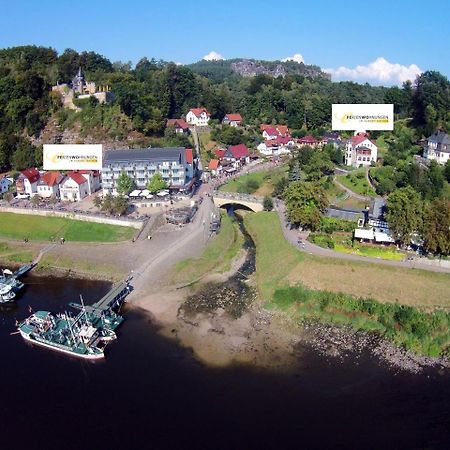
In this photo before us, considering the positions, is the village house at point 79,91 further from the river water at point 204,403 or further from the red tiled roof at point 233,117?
the river water at point 204,403

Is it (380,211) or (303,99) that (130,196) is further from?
(303,99)

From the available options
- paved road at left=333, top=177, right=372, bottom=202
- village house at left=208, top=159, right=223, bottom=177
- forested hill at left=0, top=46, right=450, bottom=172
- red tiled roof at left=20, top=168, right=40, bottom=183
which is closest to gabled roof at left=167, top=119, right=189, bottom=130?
forested hill at left=0, top=46, right=450, bottom=172

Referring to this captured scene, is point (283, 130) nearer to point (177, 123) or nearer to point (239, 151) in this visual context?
point (239, 151)

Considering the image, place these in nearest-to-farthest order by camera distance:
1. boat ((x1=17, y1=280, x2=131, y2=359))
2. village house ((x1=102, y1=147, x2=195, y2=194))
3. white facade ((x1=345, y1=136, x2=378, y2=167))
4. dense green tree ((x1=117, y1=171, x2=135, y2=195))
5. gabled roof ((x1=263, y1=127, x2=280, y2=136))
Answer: boat ((x1=17, y1=280, x2=131, y2=359)) → dense green tree ((x1=117, y1=171, x2=135, y2=195)) → village house ((x1=102, y1=147, x2=195, y2=194)) → white facade ((x1=345, y1=136, x2=378, y2=167)) → gabled roof ((x1=263, y1=127, x2=280, y2=136))

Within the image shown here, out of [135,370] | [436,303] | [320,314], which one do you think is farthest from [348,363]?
[135,370]

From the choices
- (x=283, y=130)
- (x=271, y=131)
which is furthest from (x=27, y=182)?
(x=283, y=130)

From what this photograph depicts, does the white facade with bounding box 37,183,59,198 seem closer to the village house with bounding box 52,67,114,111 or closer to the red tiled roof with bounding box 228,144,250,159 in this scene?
the village house with bounding box 52,67,114,111
